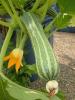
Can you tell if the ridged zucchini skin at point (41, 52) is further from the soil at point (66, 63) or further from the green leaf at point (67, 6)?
the soil at point (66, 63)

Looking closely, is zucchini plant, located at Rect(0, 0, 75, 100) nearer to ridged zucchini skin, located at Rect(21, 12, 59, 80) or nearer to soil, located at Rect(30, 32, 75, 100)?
ridged zucchini skin, located at Rect(21, 12, 59, 80)

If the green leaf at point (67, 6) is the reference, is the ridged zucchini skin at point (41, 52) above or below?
below

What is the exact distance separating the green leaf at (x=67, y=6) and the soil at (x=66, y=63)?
0.64 m

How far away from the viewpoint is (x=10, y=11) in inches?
39.8

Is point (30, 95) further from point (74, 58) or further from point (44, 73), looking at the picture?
point (74, 58)

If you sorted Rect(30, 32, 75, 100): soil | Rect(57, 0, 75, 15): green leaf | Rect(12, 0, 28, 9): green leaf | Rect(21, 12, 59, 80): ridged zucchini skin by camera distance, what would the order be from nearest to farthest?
Rect(21, 12, 59, 80): ridged zucchini skin → Rect(57, 0, 75, 15): green leaf → Rect(12, 0, 28, 9): green leaf → Rect(30, 32, 75, 100): soil

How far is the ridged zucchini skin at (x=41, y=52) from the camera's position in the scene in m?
0.82

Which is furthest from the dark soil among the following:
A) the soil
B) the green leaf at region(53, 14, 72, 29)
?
the green leaf at region(53, 14, 72, 29)

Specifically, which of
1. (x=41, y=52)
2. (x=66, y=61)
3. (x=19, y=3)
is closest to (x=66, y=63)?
(x=66, y=61)

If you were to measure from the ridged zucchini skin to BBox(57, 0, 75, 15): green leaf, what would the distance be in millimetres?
88

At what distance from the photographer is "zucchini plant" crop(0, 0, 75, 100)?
2.71 ft

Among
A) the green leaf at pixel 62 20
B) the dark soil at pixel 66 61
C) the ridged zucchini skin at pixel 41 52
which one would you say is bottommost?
the dark soil at pixel 66 61

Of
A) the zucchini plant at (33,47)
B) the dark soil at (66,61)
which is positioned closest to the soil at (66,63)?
the dark soil at (66,61)

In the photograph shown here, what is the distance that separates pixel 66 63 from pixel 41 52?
1.07 m
